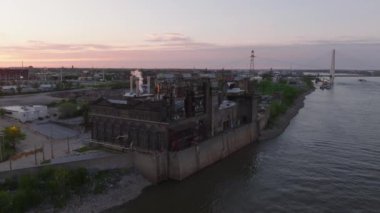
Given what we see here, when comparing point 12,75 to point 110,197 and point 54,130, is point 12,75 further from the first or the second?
point 110,197

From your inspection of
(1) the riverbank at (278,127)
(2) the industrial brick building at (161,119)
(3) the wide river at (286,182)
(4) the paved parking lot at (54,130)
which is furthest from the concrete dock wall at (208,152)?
(4) the paved parking lot at (54,130)

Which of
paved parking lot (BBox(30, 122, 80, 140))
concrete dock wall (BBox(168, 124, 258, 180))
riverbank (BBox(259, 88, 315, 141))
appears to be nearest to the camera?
concrete dock wall (BBox(168, 124, 258, 180))

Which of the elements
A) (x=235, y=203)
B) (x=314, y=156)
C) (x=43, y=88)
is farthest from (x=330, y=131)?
(x=43, y=88)

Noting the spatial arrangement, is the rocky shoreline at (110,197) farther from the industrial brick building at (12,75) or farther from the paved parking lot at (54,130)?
the industrial brick building at (12,75)

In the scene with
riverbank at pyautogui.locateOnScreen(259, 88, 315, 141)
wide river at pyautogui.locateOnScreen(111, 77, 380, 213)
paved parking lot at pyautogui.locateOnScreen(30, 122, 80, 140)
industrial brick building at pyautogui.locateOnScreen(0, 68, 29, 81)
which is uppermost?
industrial brick building at pyautogui.locateOnScreen(0, 68, 29, 81)

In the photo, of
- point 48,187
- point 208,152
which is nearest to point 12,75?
point 208,152

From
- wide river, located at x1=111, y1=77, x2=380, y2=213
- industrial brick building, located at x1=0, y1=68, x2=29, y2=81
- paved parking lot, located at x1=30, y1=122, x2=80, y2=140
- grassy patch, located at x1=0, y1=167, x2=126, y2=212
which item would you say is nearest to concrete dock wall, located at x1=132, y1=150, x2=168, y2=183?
wide river, located at x1=111, y1=77, x2=380, y2=213

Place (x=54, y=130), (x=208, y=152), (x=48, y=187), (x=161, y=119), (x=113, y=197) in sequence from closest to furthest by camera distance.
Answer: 1. (x=48, y=187)
2. (x=113, y=197)
3. (x=161, y=119)
4. (x=208, y=152)
5. (x=54, y=130)

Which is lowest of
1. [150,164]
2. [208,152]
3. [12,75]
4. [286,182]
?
[286,182]

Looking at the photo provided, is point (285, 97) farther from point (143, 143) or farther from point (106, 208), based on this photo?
point (106, 208)

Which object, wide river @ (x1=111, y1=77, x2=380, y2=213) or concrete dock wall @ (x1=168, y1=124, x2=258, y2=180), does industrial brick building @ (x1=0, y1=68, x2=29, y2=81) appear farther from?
wide river @ (x1=111, y1=77, x2=380, y2=213)
